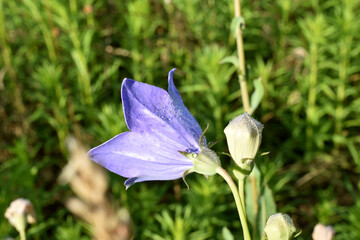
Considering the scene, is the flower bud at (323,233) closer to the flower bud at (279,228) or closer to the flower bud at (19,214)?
the flower bud at (279,228)

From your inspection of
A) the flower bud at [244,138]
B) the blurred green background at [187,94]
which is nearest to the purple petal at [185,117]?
the flower bud at [244,138]

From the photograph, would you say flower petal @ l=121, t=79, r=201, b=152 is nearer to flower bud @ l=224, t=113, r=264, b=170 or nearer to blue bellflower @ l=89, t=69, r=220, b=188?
blue bellflower @ l=89, t=69, r=220, b=188

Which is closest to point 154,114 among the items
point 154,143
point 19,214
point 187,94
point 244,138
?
point 154,143

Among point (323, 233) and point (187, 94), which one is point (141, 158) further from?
point (187, 94)

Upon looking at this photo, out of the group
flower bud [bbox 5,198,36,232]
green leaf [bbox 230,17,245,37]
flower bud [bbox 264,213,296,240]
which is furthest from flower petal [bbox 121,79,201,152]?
green leaf [bbox 230,17,245,37]

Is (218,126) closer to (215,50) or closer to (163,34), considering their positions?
(215,50)

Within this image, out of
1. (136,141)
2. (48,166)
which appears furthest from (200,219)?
(136,141)
